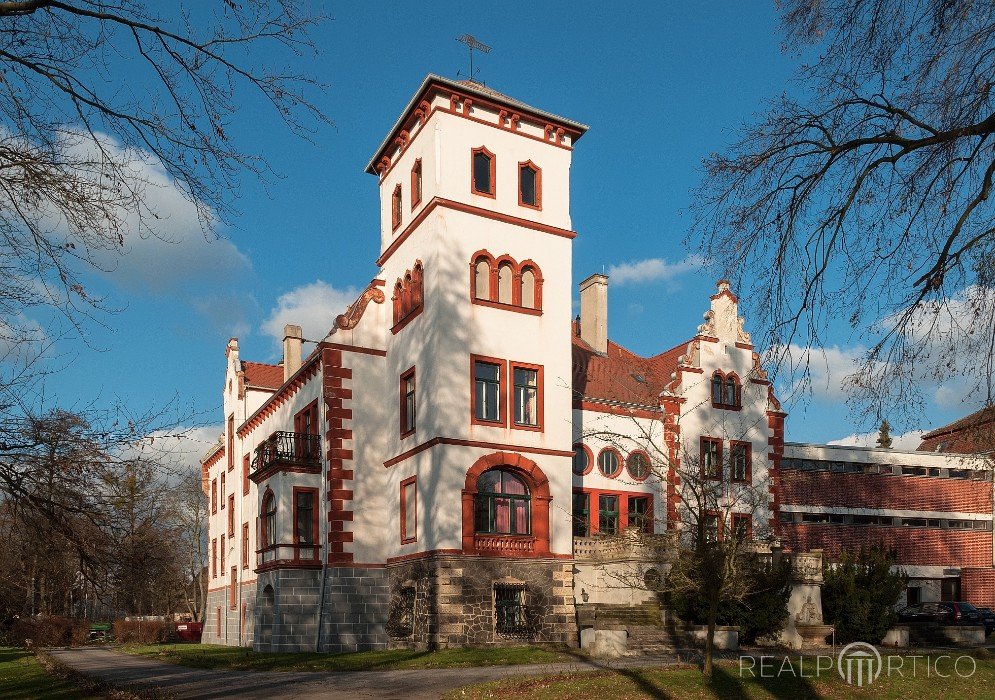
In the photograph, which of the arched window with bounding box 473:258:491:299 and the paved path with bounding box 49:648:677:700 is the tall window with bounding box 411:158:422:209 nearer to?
the arched window with bounding box 473:258:491:299

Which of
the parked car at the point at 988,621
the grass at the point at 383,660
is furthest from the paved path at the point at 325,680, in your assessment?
the parked car at the point at 988,621

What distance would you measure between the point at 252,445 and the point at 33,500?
37.4m

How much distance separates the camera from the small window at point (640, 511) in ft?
120

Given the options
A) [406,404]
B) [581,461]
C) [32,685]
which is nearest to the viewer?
[32,685]

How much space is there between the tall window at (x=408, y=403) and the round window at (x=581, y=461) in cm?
720

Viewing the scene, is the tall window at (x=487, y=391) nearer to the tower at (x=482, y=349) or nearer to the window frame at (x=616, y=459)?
the tower at (x=482, y=349)

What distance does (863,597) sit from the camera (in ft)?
102

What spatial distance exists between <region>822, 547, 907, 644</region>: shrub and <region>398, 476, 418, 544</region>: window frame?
46.9 feet

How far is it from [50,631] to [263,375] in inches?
649

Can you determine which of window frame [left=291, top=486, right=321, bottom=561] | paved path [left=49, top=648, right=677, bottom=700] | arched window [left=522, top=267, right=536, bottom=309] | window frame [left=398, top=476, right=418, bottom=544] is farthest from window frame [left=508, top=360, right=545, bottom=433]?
paved path [left=49, top=648, right=677, bottom=700]

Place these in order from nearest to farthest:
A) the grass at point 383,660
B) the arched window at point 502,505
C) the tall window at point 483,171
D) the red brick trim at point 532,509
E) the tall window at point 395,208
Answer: the grass at point 383,660
the red brick trim at point 532,509
the arched window at point 502,505
the tall window at point 483,171
the tall window at point 395,208

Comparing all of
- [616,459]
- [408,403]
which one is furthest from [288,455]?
[616,459]

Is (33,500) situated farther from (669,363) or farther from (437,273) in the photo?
(669,363)

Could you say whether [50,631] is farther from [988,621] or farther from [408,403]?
[988,621]
